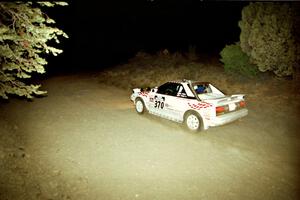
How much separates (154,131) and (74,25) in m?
42.7

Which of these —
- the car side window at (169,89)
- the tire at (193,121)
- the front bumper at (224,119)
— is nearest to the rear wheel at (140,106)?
the car side window at (169,89)

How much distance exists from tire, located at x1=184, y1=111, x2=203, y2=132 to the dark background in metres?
14.6

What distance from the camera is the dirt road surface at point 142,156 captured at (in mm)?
5383

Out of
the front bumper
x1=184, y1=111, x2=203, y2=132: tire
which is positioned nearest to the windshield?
x1=184, y1=111, x2=203, y2=132: tire

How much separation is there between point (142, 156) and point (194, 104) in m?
2.59

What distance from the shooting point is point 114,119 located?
33.6 feet

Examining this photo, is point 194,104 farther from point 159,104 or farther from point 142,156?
point 142,156

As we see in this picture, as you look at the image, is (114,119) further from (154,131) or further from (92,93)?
(92,93)

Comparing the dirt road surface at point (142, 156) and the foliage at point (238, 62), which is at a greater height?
the foliage at point (238, 62)

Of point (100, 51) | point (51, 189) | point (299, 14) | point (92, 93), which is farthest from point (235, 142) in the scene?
point (100, 51)

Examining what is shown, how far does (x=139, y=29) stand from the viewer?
31594mm

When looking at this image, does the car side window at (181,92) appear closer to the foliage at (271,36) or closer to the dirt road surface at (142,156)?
the dirt road surface at (142,156)

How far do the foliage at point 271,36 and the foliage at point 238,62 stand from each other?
2.74ft

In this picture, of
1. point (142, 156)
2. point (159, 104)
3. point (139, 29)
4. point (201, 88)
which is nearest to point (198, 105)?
point (201, 88)
